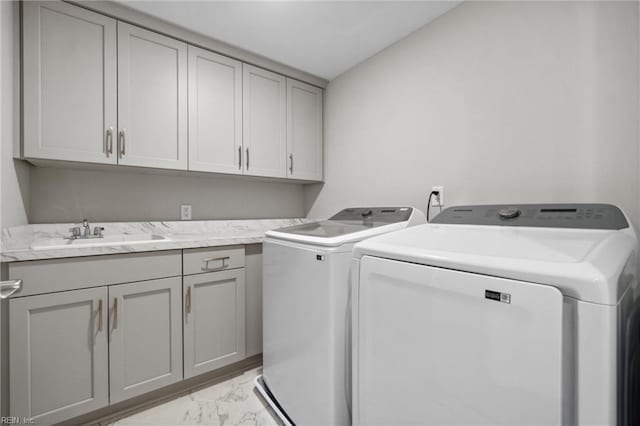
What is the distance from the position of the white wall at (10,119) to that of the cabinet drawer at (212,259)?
0.81 m

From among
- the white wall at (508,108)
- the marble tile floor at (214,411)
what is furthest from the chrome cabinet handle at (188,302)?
the white wall at (508,108)

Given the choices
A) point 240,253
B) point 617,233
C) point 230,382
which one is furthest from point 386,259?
point 230,382

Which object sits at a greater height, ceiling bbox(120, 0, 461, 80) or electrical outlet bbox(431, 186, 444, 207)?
ceiling bbox(120, 0, 461, 80)

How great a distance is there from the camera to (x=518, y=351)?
2.10 feet

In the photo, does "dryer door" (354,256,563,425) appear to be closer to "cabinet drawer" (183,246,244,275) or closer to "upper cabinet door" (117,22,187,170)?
"cabinet drawer" (183,246,244,275)

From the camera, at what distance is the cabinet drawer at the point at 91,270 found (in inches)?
49.6

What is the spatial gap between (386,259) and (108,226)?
1.94 metres

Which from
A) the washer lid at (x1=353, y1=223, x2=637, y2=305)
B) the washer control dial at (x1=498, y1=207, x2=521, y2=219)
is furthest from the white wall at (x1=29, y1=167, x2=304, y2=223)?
the washer control dial at (x1=498, y1=207, x2=521, y2=219)

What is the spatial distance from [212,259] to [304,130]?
144 centimetres

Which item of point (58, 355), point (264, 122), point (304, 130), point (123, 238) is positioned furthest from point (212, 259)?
point (304, 130)

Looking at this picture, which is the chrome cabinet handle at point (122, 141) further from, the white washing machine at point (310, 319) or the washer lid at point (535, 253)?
the washer lid at point (535, 253)

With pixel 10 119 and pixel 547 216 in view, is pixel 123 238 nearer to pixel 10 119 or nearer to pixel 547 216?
pixel 10 119

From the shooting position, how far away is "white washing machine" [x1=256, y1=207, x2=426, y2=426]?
1158 mm

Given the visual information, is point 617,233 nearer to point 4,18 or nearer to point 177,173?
point 177,173
